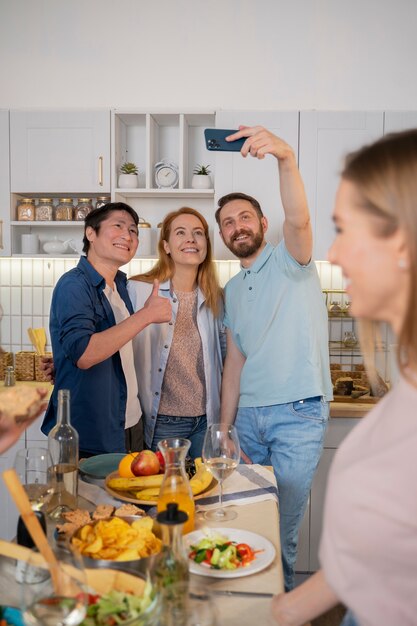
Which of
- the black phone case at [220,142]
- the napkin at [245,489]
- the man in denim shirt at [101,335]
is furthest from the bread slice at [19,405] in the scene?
the black phone case at [220,142]

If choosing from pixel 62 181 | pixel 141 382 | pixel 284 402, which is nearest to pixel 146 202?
pixel 62 181

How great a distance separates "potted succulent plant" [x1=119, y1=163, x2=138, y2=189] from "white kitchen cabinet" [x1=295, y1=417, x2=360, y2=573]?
1549 mm

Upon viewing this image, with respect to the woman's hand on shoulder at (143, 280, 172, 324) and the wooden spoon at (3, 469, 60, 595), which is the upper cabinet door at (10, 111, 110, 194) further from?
the wooden spoon at (3, 469, 60, 595)

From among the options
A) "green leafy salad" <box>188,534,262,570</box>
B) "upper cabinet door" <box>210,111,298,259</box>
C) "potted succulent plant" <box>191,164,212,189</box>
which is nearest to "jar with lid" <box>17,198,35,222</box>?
"potted succulent plant" <box>191,164,212,189</box>

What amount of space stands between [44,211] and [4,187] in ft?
0.75

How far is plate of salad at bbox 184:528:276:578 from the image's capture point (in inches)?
44.8

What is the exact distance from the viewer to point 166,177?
10.7 ft

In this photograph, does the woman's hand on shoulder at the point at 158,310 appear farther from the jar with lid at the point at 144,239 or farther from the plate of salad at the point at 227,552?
the jar with lid at the point at 144,239

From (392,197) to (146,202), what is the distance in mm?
2798

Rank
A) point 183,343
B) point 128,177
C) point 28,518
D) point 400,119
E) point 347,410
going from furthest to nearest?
point 128,177, point 400,119, point 347,410, point 183,343, point 28,518

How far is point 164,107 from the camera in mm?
3355

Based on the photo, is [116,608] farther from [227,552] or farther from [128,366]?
[128,366]

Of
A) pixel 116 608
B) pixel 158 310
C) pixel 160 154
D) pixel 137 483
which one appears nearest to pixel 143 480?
pixel 137 483

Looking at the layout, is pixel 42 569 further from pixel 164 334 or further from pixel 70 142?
pixel 70 142
